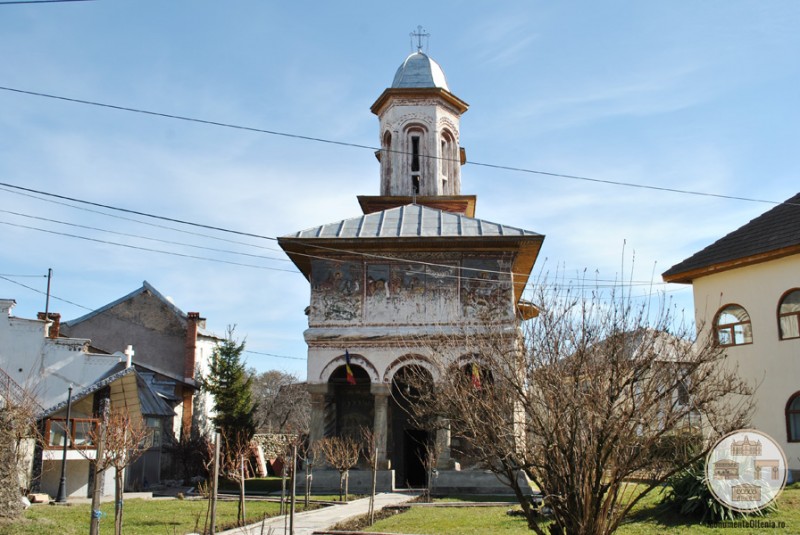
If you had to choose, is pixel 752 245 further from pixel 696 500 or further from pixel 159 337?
pixel 159 337

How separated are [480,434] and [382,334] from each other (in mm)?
14215

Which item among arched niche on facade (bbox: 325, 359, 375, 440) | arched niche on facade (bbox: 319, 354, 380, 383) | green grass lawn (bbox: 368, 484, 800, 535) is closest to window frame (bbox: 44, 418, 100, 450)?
arched niche on facade (bbox: 319, 354, 380, 383)

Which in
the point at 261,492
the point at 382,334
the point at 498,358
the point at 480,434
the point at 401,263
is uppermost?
the point at 401,263

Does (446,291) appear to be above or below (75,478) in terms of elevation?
above

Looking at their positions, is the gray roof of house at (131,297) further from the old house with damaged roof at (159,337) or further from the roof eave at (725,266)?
the roof eave at (725,266)

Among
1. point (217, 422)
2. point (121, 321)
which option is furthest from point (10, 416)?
point (121, 321)

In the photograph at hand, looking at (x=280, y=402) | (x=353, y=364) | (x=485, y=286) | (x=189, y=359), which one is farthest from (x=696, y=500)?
(x=280, y=402)

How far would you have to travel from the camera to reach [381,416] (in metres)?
22.7

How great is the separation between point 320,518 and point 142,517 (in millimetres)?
3414

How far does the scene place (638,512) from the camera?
1290cm

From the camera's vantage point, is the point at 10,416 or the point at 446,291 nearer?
the point at 10,416

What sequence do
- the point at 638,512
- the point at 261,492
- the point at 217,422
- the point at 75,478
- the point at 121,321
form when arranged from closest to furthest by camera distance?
1. the point at 638,512
2. the point at 75,478
3. the point at 261,492
4. the point at 217,422
5. the point at 121,321

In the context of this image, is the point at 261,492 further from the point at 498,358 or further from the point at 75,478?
the point at 498,358

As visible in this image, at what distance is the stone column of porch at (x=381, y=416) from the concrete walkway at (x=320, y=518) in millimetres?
2133
